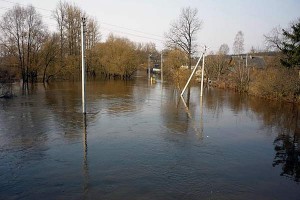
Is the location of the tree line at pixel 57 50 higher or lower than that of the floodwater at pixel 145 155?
higher

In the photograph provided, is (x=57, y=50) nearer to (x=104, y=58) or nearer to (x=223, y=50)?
(x=104, y=58)

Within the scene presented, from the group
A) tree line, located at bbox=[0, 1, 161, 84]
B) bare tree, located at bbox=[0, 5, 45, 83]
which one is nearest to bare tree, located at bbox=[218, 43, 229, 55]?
tree line, located at bbox=[0, 1, 161, 84]

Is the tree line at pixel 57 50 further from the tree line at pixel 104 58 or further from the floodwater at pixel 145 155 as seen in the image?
the floodwater at pixel 145 155

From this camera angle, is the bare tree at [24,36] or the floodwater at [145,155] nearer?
the floodwater at [145,155]

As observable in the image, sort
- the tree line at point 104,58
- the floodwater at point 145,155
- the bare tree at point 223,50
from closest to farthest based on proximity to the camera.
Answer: the floodwater at point 145,155 < the tree line at point 104,58 < the bare tree at point 223,50

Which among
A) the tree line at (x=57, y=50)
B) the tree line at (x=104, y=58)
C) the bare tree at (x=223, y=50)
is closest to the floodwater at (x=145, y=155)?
the tree line at (x=104, y=58)

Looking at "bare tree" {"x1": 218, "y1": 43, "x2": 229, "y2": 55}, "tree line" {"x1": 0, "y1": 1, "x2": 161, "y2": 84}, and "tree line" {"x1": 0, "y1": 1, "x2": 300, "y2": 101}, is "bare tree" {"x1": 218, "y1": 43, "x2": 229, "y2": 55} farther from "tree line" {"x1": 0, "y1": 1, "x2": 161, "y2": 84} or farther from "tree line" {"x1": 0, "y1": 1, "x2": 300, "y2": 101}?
"tree line" {"x1": 0, "y1": 1, "x2": 161, "y2": 84}

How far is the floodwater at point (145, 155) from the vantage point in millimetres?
7301

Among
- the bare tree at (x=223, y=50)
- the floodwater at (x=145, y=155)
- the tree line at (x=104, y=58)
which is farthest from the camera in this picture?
the bare tree at (x=223, y=50)

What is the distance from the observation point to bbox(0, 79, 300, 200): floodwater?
7301 mm

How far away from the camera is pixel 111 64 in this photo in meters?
50.6

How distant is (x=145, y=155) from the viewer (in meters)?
9.80

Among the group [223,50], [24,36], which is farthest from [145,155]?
[223,50]

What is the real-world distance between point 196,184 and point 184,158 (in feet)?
6.52
